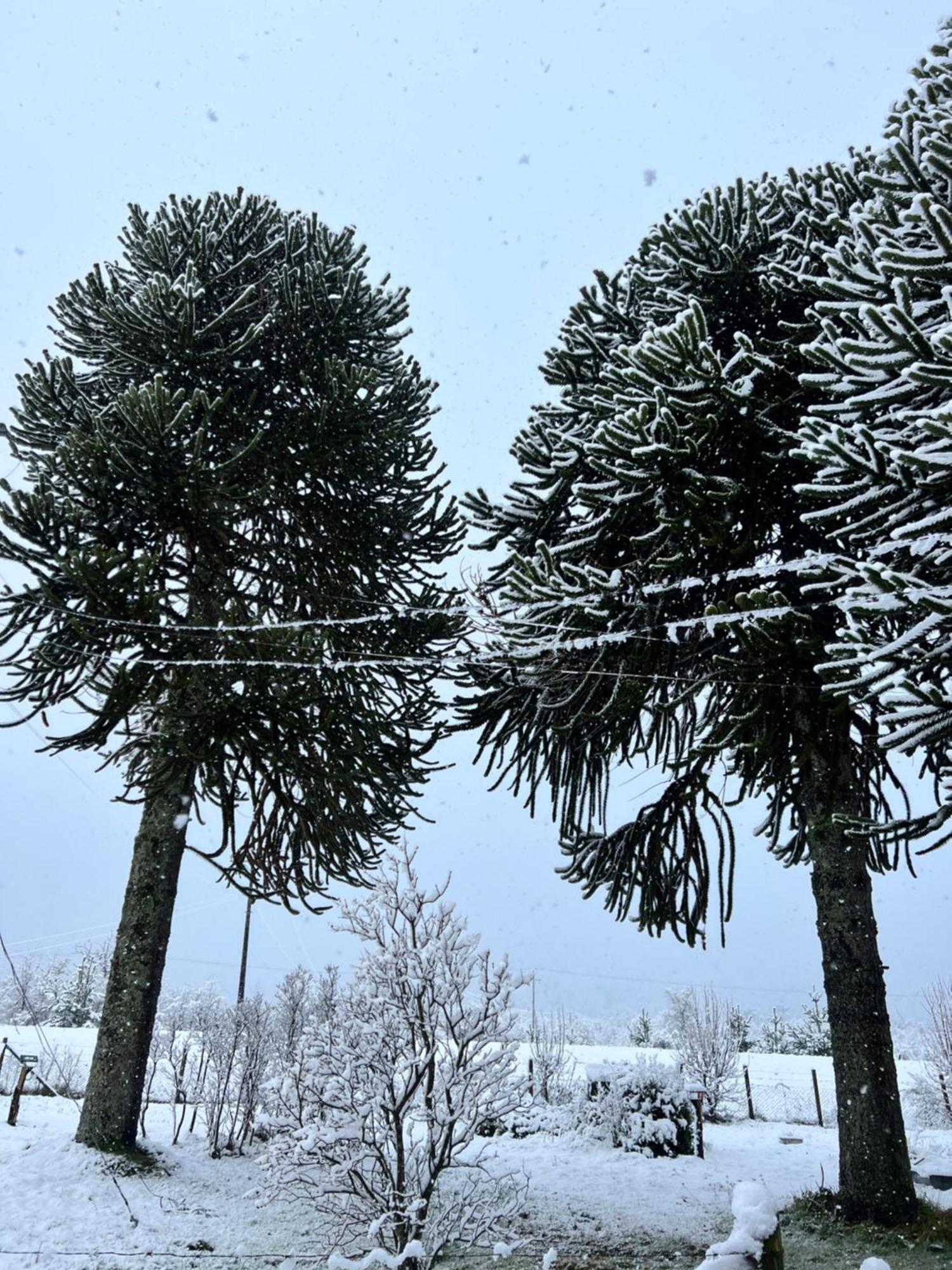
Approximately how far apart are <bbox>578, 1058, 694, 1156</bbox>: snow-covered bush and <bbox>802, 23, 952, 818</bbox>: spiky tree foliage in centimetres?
860

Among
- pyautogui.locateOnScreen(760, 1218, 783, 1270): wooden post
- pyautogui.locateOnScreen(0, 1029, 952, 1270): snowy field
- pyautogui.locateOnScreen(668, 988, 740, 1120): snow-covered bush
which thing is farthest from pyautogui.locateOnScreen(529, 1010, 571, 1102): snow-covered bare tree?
pyautogui.locateOnScreen(760, 1218, 783, 1270): wooden post

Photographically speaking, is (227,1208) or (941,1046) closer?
(227,1208)

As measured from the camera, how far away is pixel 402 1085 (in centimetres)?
463

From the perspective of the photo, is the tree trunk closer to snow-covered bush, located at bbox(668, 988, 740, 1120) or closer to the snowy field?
the snowy field

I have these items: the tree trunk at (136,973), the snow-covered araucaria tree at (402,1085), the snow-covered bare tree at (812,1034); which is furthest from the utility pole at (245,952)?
the snow-covered bare tree at (812,1034)

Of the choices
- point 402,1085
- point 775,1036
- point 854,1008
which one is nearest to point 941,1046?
point 854,1008

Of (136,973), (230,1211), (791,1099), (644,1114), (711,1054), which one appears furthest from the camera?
(791,1099)

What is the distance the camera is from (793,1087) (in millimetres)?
20547

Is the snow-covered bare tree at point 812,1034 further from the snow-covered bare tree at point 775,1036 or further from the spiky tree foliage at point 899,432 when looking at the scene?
the spiky tree foliage at point 899,432

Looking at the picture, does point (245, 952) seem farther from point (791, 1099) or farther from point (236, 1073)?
point (791, 1099)

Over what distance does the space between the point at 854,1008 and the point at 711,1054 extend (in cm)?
1385

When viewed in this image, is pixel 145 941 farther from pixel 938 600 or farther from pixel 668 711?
pixel 938 600

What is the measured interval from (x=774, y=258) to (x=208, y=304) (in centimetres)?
579

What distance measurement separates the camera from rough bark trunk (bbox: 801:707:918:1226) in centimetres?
538
